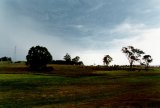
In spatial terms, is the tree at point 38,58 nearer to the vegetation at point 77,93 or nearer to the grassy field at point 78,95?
the vegetation at point 77,93

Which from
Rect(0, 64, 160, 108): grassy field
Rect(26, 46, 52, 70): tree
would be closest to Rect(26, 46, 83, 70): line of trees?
Rect(26, 46, 52, 70): tree

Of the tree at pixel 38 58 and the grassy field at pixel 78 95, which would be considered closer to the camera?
the grassy field at pixel 78 95

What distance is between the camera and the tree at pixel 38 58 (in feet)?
441

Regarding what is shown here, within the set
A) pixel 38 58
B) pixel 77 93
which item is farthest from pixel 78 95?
pixel 38 58

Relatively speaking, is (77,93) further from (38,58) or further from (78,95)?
(38,58)

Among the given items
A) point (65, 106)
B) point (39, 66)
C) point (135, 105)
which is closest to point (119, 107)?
point (135, 105)

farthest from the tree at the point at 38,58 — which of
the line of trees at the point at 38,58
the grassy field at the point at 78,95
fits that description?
the grassy field at the point at 78,95

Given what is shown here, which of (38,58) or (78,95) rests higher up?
(38,58)

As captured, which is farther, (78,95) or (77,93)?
(77,93)

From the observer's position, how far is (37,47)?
139 metres

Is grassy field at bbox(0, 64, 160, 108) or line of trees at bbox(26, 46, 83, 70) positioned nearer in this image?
grassy field at bbox(0, 64, 160, 108)

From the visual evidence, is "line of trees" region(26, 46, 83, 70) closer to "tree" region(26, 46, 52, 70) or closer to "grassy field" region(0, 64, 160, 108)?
"tree" region(26, 46, 52, 70)

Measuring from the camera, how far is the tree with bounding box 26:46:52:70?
134 meters

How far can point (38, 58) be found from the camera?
444 ft
